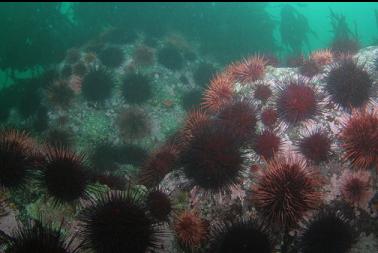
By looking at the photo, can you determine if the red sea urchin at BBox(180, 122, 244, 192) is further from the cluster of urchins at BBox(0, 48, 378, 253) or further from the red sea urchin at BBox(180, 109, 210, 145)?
the red sea urchin at BBox(180, 109, 210, 145)

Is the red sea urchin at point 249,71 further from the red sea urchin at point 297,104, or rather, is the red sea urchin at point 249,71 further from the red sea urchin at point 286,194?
the red sea urchin at point 286,194

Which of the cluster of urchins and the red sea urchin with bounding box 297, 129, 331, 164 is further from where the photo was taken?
the red sea urchin with bounding box 297, 129, 331, 164

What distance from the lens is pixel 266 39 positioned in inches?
1003

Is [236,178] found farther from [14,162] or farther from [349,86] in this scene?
[14,162]

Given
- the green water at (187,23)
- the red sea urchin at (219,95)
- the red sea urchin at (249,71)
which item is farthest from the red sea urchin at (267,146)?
the green water at (187,23)

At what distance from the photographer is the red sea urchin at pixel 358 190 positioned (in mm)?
6617

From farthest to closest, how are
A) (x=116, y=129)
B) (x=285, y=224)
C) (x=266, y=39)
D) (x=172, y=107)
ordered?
(x=266, y=39) < (x=172, y=107) < (x=116, y=129) < (x=285, y=224)

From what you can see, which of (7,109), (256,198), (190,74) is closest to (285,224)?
(256,198)

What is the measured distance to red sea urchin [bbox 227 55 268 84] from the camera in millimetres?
9406

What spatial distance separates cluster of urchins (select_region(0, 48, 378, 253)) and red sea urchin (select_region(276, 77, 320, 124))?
23mm

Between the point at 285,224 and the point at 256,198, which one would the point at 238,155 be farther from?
the point at 285,224

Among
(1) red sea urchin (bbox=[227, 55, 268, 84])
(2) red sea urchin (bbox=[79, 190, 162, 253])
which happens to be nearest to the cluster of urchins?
(2) red sea urchin (bbox=[79, 190, 162, 253])

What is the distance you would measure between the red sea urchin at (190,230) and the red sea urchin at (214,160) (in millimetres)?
816

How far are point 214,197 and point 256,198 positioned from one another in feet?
3.53
